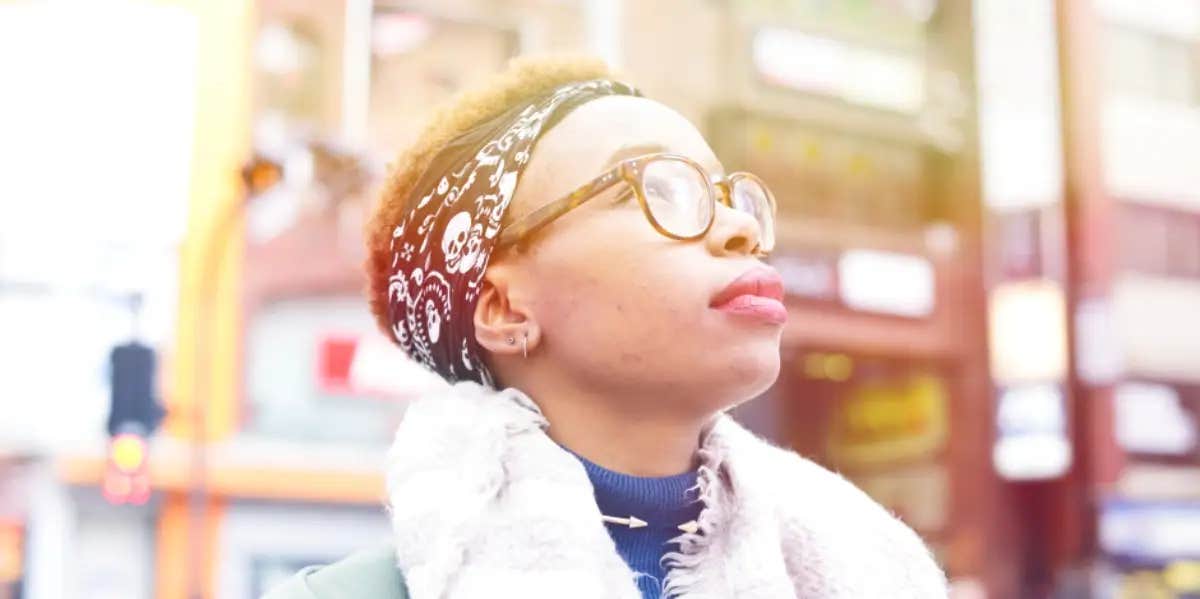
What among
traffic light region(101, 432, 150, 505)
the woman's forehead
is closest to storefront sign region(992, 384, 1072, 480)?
traffic light region(101, 432, 150, 505)

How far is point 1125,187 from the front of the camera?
1336cm

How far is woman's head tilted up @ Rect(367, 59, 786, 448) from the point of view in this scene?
1.53 metres

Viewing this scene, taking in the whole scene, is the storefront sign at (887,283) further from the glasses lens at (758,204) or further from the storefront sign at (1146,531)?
the glasses lens at (758,204)

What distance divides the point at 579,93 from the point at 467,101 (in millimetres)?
181

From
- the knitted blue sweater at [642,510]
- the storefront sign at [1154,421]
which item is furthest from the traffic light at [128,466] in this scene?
the storefront sign at [1154,421]

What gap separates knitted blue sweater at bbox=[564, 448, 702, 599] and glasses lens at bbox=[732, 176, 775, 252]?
33cm

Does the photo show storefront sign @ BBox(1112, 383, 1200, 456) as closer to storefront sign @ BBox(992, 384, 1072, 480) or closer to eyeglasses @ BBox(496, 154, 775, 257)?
storefront sign @ BBox(992, 384, 1072, 480)

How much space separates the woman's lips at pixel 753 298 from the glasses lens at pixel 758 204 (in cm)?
13

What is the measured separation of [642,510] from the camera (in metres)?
1.56

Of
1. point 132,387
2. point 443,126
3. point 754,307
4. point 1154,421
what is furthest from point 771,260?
point 1154,421

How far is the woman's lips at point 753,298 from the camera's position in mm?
1523

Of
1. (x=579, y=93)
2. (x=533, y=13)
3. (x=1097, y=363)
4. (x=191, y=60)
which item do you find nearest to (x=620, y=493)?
(x=579, y=93)

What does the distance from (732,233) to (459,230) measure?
34 cm

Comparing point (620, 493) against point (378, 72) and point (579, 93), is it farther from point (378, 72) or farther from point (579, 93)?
point (378, 72)
